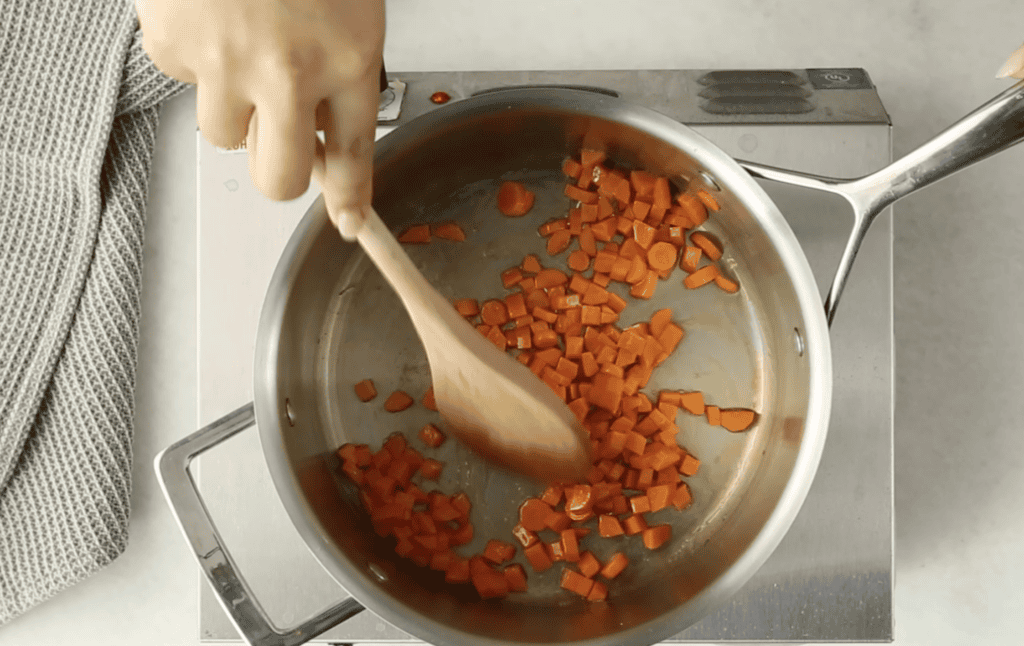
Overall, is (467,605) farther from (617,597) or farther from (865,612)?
(865,612)

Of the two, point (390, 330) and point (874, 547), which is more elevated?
point (390, 330)

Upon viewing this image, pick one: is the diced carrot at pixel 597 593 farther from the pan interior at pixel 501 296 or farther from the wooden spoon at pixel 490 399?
the wooden spoon at pixel 490 399

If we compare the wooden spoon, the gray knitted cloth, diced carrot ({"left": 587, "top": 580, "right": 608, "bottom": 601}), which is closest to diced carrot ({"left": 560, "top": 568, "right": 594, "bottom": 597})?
diced carrot ({"left": 587, "top": 580, "right": 608, "bottom": 601})

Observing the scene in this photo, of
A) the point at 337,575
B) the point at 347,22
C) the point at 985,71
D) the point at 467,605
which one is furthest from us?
the point at 985,71

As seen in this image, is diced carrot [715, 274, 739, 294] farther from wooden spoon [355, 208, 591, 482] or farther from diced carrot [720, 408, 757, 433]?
wooden spoon [355, 208, 591, 482]

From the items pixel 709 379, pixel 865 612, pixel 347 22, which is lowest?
pixel 865 612

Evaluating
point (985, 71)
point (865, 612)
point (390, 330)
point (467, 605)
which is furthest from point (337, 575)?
point (985, 71)

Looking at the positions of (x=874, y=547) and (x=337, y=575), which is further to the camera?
(x=874, y=547)

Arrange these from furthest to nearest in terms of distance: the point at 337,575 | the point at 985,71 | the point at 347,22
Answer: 1. the point at 985,71
2. the point at 337,575
3. the point at 347,22
